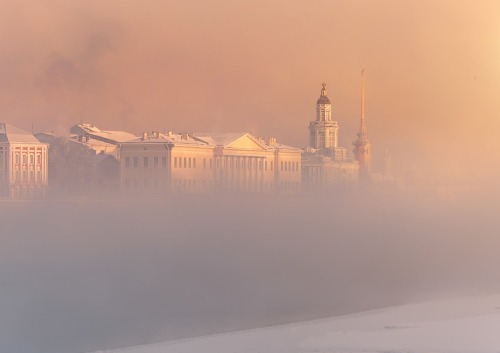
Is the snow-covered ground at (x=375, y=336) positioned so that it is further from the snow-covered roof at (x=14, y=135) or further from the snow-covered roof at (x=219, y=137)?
the snow-covered roof at (x=14, y=135)

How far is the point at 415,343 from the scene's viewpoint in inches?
284

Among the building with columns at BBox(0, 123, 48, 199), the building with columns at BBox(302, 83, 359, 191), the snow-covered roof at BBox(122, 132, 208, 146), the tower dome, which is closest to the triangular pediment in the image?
the snow-covered roof at BBox(122, 132, 208, 146)

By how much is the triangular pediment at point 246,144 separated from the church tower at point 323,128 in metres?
0.69

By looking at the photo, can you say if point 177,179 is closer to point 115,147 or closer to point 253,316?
point 115,147

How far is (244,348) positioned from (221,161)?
19.8ft

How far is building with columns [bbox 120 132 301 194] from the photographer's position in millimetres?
12453

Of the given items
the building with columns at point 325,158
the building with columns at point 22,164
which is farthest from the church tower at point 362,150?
the building with columns at point 22,164

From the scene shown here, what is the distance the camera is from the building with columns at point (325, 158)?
13.7m

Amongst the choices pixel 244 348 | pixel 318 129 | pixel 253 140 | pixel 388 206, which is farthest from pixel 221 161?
pixel 244 348

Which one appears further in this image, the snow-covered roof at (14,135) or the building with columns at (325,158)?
the building with columns at (325,158)

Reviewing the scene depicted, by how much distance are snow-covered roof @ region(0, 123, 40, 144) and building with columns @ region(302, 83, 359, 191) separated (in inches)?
140

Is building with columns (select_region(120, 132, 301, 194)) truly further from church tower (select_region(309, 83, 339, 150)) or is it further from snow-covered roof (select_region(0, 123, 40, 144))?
snow-covered roof (select_region(0, 123, 40, 144))

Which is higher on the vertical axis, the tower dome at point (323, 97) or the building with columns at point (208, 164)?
the tower dome at point (323, 97)

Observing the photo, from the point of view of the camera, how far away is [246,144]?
44.8 ft
